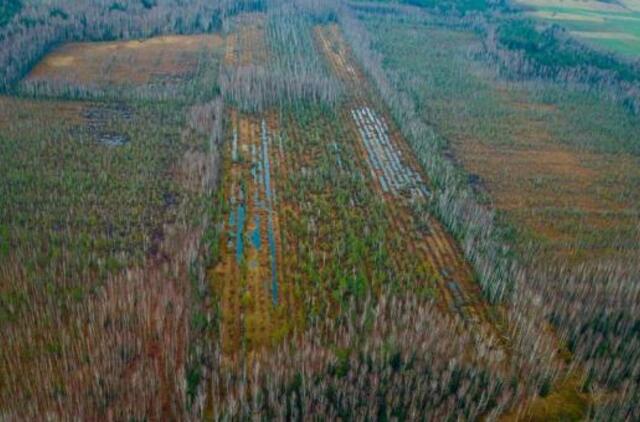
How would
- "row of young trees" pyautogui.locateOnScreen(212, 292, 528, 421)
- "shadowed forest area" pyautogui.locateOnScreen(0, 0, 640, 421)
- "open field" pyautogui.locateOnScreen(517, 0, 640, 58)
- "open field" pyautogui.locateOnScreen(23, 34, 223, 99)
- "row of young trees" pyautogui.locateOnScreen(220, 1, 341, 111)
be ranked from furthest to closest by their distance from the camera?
"open field" pyautogui.locateOnScreen(517, 0, 640, 58) → "open field" pyautogui.locateOnScreen(23, 34, 223, 99) → "row of young trees" pyautogui.locateOnScreen(220, 1, 341, 111) → "shadowed forest area" pyautogui.locateOnScreen(0, 0, 640, 421) → "row of young trees" pyautogui.locateOnScreen(212, 292, 528, 421)

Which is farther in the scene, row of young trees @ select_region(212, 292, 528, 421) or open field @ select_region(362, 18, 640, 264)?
open field @ select_region(362, 18, 640, 264)

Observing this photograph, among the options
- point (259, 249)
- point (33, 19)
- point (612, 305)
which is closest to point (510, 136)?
point (612, 305)

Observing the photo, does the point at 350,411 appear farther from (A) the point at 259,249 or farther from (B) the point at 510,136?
(B) the point at 510,136

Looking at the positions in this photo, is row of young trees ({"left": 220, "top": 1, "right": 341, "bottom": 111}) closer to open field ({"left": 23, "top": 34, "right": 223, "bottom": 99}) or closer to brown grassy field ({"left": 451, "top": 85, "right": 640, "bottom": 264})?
open field ({"left": 23, "top": 34, "right": 223, "bottom": 99})

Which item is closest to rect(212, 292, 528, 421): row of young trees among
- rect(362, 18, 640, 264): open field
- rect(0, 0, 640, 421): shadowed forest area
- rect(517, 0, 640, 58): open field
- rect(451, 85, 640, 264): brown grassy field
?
rect(0, 0, 640, 421): shadowed forest area

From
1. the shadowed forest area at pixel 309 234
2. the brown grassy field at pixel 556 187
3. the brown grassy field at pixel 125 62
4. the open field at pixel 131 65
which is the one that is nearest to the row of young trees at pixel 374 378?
the shadowed forest area at pixel 309 234

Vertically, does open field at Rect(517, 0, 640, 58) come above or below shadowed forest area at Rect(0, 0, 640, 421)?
above
